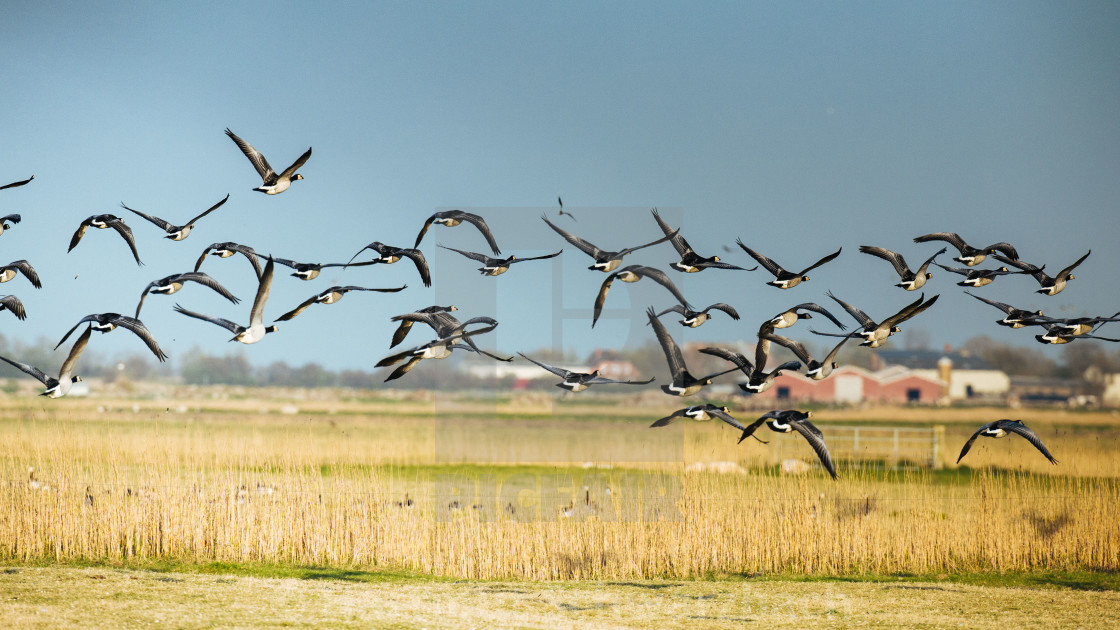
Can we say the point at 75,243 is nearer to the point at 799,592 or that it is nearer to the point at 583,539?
the point at 583,539

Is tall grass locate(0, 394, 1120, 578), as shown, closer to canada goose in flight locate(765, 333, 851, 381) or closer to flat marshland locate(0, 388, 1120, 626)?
flat marshland locate(0, 388, 1120, 626)

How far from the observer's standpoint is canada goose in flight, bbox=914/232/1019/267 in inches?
525

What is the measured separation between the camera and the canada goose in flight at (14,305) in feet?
40.3

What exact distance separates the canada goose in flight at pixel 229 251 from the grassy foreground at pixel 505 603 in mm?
4080

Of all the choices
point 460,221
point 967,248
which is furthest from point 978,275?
point 460,221

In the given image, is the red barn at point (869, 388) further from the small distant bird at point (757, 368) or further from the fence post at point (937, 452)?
the small distant bird at point (757, 368)

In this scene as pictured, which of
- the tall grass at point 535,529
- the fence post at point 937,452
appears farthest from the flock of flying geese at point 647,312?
the fence post at point 937,452

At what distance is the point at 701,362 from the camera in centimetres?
5631

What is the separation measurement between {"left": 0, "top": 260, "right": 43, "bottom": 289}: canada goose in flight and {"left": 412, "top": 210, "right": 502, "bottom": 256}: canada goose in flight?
17.0 ft

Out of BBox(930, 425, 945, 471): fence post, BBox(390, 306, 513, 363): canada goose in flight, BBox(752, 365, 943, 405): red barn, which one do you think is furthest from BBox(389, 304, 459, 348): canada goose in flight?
BBox(752, 365, 943, 405): red barn

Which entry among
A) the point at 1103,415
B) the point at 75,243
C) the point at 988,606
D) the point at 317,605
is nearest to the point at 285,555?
the point at 317,605

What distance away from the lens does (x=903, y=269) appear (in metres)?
13.4

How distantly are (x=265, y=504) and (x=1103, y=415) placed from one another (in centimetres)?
5907

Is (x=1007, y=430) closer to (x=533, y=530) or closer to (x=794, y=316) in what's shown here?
(x=794, y=316)
